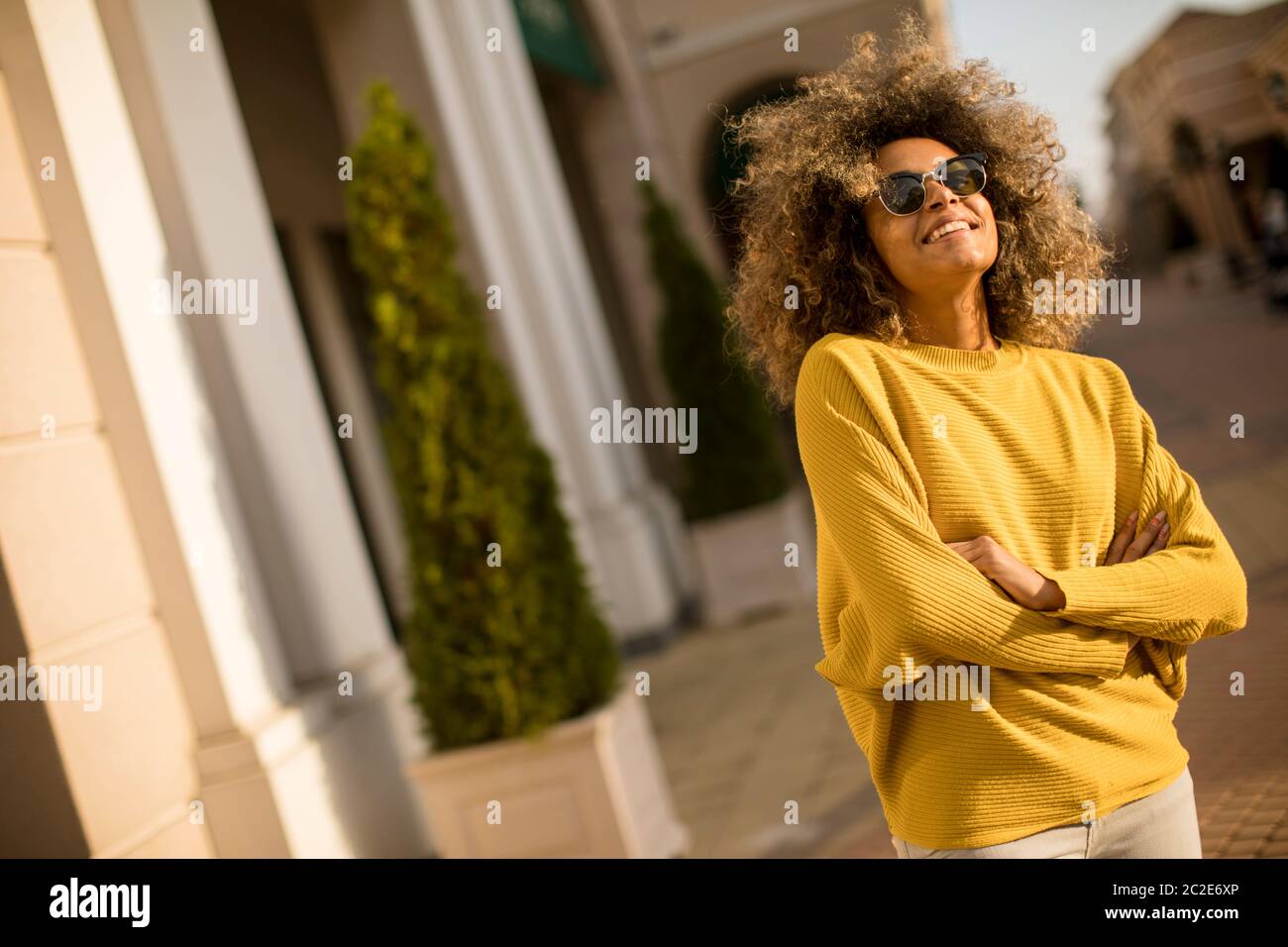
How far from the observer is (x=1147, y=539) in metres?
1.83

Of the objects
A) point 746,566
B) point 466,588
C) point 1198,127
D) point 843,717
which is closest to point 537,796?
point 466,588

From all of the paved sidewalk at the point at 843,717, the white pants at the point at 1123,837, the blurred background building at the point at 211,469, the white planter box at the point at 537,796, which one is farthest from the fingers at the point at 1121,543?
the white planter box at the point at 537,796

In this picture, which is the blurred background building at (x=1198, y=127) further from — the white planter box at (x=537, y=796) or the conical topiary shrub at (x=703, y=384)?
the conical topiary shrub at (x=703, y=384)

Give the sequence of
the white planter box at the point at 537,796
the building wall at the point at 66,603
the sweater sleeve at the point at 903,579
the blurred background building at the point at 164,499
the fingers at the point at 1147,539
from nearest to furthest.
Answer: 1. the sweater sleeve at the point at 903,579
2. the fingers at the point at 1147,539
3. the building wall at the point at 66,603
4. the blurred background building at the point at 164,499
5. the white planter box at the point at 537,796

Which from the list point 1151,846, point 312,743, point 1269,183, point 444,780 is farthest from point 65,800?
point 1269,183

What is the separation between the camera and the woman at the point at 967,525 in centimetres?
168

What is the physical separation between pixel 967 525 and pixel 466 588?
2.76 meters

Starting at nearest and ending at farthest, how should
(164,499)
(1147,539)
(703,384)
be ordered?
(1147,539), (164,499), (703,384)

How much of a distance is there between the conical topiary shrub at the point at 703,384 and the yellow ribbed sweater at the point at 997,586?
7.89 m

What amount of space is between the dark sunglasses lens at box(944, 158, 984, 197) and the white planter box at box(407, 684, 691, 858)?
2808 millimetres

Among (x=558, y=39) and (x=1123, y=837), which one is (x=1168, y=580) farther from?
(x=558, y=39)

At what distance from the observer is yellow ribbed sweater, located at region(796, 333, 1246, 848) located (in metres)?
1.67

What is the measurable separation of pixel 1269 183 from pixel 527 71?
5641mm

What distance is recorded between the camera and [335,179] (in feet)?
32.9
